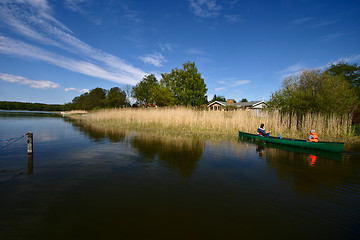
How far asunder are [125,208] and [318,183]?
215 inches

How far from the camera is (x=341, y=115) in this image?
52.5 feet

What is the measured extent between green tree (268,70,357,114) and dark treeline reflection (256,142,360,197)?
7278mm

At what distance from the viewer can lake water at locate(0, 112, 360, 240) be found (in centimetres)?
324

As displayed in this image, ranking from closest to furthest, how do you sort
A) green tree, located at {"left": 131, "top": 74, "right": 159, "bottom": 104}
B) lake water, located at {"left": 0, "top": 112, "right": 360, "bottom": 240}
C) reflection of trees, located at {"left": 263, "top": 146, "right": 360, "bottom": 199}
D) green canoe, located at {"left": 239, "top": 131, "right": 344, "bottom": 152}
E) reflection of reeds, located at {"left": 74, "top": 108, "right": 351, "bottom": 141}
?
lake water, located at {"left": 0, "top": 112, "right": 360, "bottom": 240} → reflection of trees, located at {"left": 263, "top": 146, "right": 360, "bottom": 199} → green canoe, located at {"left": 239, "top": 131, "right": 344, "bottom": 152} → reflection of reeds, located at {"left": 74, "top": 108, "right": 351, "bottom": 141} → green tree, located at {"left": 131, "top": 74, "right": 159, "bottom": 104}

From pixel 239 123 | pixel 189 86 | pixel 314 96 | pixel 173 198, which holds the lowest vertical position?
pixel 173 198

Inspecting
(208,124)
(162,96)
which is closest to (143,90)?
(162,96)

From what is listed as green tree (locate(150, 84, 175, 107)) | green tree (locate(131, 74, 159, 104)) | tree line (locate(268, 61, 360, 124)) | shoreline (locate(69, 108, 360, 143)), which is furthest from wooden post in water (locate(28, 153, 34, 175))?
green tree (locate(131, 74, 159, 104))

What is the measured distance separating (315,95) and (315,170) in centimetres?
1173

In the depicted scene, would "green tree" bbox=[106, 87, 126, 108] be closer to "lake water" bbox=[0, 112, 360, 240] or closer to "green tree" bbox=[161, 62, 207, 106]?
"green tree" bbox=[161, 62, 207, 106]

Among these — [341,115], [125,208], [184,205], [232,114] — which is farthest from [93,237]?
[341,115]

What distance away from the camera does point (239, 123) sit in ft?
55.1

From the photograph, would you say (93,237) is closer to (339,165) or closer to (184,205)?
(184,205)

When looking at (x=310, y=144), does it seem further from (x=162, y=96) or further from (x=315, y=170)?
(x=162, y=96)

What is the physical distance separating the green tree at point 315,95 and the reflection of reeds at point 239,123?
2.69 feet
